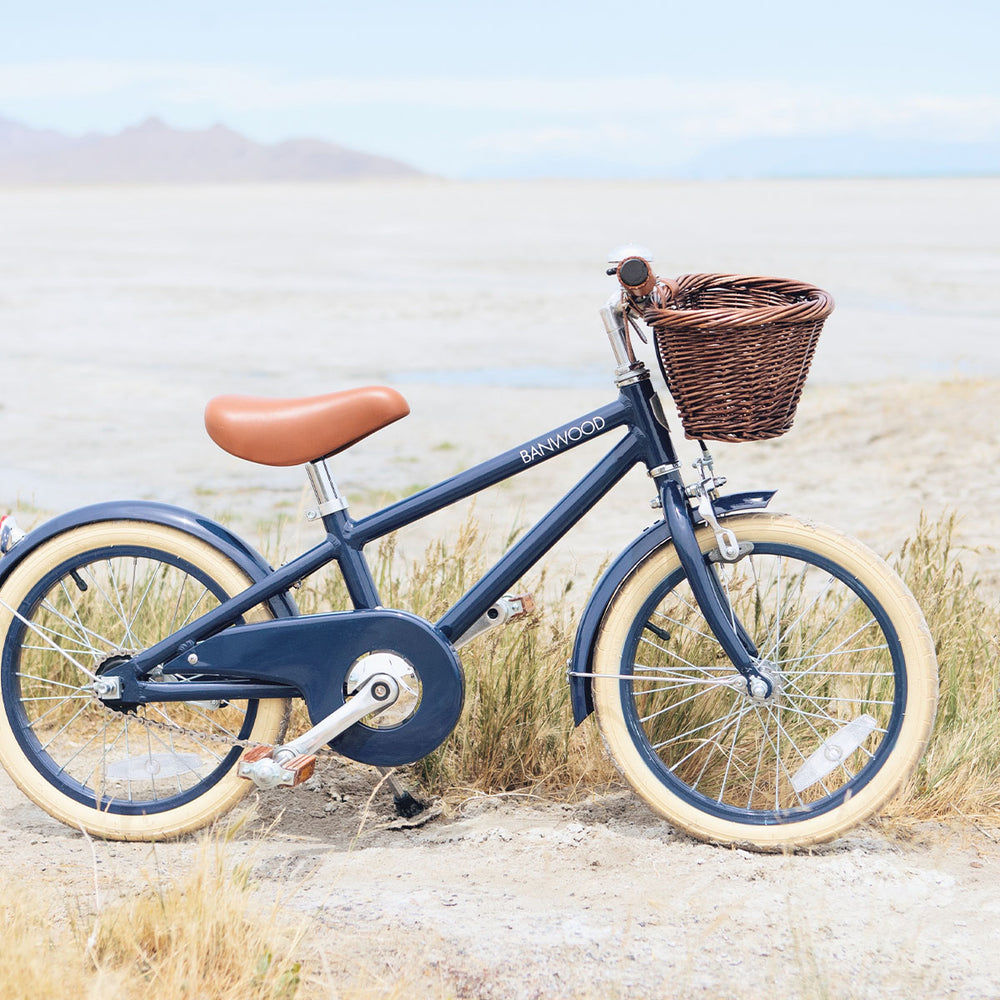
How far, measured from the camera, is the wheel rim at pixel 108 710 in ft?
11.9

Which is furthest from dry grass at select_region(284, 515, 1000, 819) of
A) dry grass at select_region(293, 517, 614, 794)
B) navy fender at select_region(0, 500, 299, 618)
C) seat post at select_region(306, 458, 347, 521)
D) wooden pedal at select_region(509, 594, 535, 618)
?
seat post at select_region(306, 458, 347, 521)

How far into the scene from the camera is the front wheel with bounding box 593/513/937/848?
11.1 ft

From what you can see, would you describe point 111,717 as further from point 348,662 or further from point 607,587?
point 607,587

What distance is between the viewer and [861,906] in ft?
10.5

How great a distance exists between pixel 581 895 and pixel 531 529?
897 millimetres

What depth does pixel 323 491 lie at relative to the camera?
345cm

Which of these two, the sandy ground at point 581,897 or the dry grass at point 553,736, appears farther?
the dry grass at point 553,736

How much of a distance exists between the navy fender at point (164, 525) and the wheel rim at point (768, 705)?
97 cm

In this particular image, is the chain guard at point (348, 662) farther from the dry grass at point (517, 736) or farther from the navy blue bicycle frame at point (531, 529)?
the dry grass at point (517, 736)

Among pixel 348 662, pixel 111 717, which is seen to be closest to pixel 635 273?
pixel 348 662

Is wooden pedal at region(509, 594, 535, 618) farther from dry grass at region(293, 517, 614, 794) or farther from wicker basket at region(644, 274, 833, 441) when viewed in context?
wicker basket at region(644, 274, 833, 441)

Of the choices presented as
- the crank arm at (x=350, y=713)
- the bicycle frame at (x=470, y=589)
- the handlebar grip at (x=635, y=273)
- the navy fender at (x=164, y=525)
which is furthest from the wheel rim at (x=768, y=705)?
the navy fender at (x=164, y=525)

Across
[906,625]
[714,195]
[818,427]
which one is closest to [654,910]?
[906,625]

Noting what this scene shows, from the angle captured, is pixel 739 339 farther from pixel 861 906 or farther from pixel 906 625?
pixel 861 906
